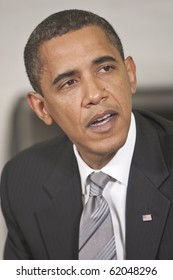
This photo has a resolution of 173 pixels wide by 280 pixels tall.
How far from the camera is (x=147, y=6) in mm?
877

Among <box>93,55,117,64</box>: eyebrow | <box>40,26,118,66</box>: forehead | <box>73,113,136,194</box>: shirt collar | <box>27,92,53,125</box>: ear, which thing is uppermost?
<box>40,26,118,66</box>: forehead

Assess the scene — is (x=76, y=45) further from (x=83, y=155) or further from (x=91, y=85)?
(x=83, y=155)

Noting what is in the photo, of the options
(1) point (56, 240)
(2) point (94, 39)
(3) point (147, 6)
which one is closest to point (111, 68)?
(2) point (94, 39)

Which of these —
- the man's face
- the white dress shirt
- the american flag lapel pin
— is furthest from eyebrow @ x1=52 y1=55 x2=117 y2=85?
the american flag lapel pin

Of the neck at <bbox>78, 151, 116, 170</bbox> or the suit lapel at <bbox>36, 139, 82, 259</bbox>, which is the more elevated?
the neck at <bbox>78, 151, 116, 170</bbox>

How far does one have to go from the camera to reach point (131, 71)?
84cm

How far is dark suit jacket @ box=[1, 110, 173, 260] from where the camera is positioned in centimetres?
80

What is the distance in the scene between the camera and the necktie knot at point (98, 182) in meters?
0.84

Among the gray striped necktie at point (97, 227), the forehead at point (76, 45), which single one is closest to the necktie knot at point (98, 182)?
the gray striped necktie at point (97, 227)

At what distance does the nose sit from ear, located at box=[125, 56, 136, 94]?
8 cm

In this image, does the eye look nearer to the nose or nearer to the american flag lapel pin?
the nose

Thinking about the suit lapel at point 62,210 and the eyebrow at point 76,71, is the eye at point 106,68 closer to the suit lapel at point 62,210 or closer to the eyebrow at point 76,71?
the eyebrow at point 76,71

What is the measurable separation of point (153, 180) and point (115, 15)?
308 mm

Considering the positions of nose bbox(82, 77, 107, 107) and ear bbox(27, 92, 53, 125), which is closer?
nose bbox(82, 77, 107, 107)
